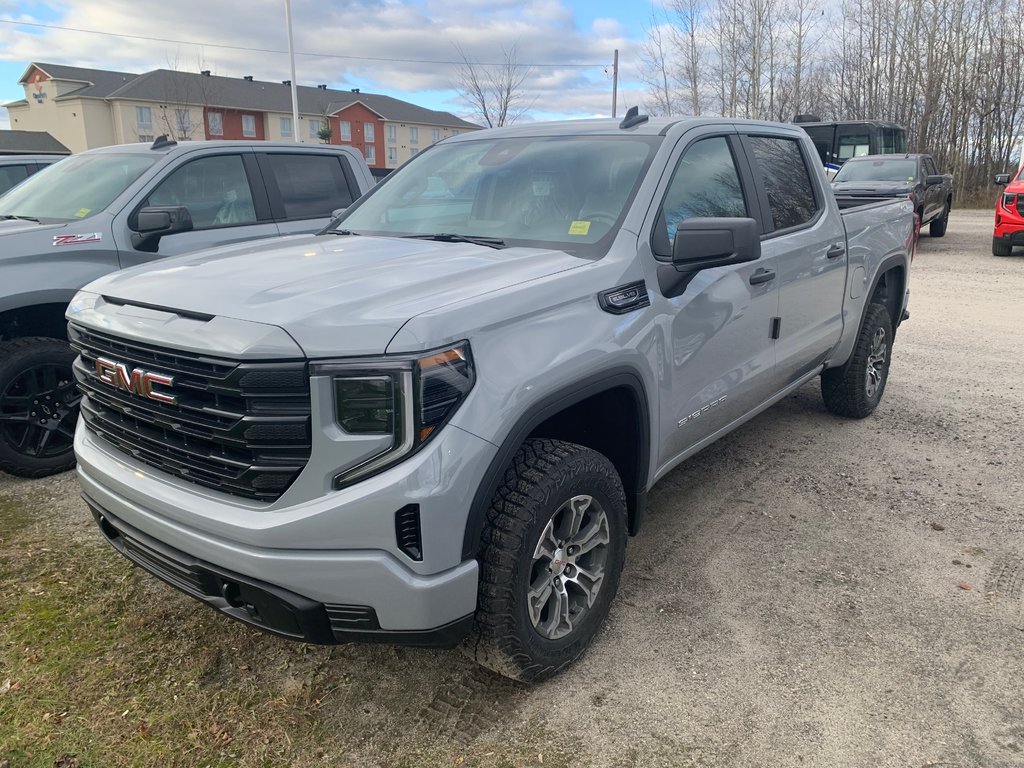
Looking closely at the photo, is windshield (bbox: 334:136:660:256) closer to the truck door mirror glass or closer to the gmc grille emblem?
the truck door mirror glass

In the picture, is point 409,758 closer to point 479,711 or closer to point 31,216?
point 479,711

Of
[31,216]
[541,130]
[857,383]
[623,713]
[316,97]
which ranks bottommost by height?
[623,713]

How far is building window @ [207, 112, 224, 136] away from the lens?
53844 millimetres

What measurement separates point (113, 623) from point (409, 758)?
1480 mm

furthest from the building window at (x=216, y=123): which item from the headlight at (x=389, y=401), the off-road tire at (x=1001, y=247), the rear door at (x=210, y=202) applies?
the headlight at (x=389, y=401)

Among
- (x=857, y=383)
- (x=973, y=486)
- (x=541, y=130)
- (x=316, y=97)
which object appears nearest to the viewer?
(x=541, y=130)

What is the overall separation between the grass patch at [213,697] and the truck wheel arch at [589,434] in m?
0.68

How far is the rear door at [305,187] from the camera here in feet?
19.3

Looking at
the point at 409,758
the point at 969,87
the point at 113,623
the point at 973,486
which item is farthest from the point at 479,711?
the point at 969,87

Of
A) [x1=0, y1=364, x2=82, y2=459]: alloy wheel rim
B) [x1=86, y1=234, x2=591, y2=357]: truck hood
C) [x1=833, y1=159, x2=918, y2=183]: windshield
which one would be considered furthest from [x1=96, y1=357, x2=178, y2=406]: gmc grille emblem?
[x1=833, y1=159, x2=918, y2=183]: windshield

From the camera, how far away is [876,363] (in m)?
5.65

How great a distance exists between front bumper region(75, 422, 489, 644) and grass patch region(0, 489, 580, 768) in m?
0.47

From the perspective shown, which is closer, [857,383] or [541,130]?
[541,130]

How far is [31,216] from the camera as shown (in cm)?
511
